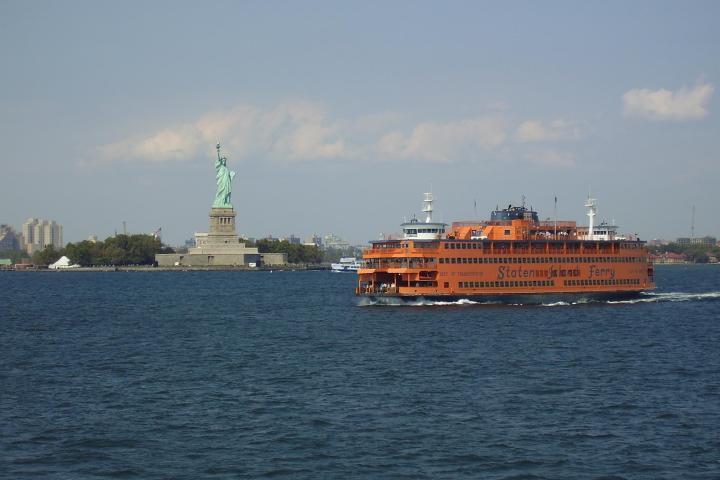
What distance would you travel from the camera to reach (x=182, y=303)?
99.1 m

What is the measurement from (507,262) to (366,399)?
4740cm

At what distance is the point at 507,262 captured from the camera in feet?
279

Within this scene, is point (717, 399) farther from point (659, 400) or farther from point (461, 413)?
point (461, 413)

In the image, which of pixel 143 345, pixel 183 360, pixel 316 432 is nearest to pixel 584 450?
pixel 316 432

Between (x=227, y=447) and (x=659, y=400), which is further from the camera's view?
(x=659, y=400)

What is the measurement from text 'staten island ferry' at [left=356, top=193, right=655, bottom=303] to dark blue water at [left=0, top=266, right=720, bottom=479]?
363 inches

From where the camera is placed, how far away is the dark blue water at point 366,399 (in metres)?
30.0

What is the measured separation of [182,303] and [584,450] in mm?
72069

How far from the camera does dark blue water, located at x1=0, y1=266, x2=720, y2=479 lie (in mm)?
30031

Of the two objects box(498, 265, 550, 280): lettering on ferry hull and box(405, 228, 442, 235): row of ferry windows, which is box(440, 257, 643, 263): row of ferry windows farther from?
box(405, 228, 442, 235): row of ferry windows

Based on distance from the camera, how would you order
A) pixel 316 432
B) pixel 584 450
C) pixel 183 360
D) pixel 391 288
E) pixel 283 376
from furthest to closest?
pixel 391 288, pixel 183 360, pixel 283 376, pixel 316 432, pixel 584 450

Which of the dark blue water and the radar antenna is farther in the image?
the radar antenna

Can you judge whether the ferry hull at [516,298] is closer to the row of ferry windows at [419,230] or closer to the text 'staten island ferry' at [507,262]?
the text 'staten island ferry' at [507,262]

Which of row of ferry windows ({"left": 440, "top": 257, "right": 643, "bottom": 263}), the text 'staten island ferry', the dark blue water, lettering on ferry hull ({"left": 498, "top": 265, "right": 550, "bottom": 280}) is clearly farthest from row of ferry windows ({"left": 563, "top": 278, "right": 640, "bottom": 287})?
the dark blue water
